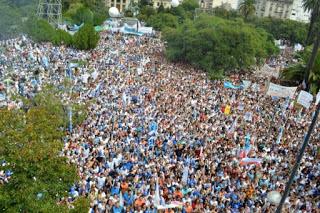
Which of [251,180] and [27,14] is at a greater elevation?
[27,14]

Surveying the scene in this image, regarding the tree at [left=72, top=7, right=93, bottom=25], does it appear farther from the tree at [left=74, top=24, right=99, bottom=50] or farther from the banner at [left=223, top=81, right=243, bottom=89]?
the banner at [left=223, top=81, right=243, bottom=89]

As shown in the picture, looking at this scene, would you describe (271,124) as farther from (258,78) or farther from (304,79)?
(258,78)

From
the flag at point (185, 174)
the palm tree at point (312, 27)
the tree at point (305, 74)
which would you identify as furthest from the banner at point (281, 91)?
the flag at point (185, 174)

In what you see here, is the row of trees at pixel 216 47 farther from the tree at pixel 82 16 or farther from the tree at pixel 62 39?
the tree at pixel 82 16

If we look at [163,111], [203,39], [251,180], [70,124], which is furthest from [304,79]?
[70,124]

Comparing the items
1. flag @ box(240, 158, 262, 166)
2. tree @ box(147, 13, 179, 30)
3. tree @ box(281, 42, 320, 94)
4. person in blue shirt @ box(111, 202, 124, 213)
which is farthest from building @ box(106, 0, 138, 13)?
person in blue shirt @ box(111, 202, 124, 213)
